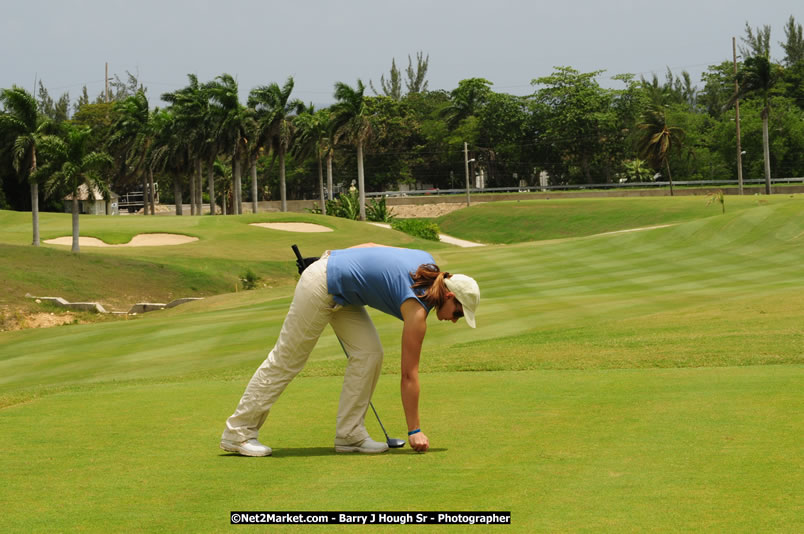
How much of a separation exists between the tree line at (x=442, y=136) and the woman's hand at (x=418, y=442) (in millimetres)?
53301

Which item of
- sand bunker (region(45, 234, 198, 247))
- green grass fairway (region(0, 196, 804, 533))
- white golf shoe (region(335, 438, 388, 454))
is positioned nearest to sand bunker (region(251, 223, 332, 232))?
sand bunker (region(45, 234, 198, 247))

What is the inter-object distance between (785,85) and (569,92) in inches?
1058

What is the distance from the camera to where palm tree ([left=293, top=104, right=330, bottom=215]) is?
3639 inches

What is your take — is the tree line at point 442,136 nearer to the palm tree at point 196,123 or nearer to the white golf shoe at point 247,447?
the palm tree at point 196,123

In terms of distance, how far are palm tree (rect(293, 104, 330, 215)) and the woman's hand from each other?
8489 centimetres

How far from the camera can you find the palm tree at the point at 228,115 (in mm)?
81438

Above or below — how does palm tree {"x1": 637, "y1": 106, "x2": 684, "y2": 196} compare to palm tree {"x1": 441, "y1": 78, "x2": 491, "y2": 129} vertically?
below

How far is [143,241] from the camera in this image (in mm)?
59938

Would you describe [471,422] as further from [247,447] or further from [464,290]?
[247,447]

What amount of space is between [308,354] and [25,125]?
48876 millimetres

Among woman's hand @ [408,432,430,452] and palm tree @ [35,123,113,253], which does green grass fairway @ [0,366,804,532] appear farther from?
palm tree @ [35,123,113,253]

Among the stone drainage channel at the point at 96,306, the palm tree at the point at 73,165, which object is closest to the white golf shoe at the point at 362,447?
the stone drainage channel at the point at 96,306

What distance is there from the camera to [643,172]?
389 feet

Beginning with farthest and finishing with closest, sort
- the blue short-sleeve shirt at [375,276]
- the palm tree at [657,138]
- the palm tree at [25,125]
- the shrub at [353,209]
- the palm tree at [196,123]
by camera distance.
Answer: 1. the palm tree at [657,138]
2. the shrub at [353,209]
3. the palm tree at [196,123]
4. the palm tree at [25,125]
5. the blue short-sleeve shirt at [375,276]
